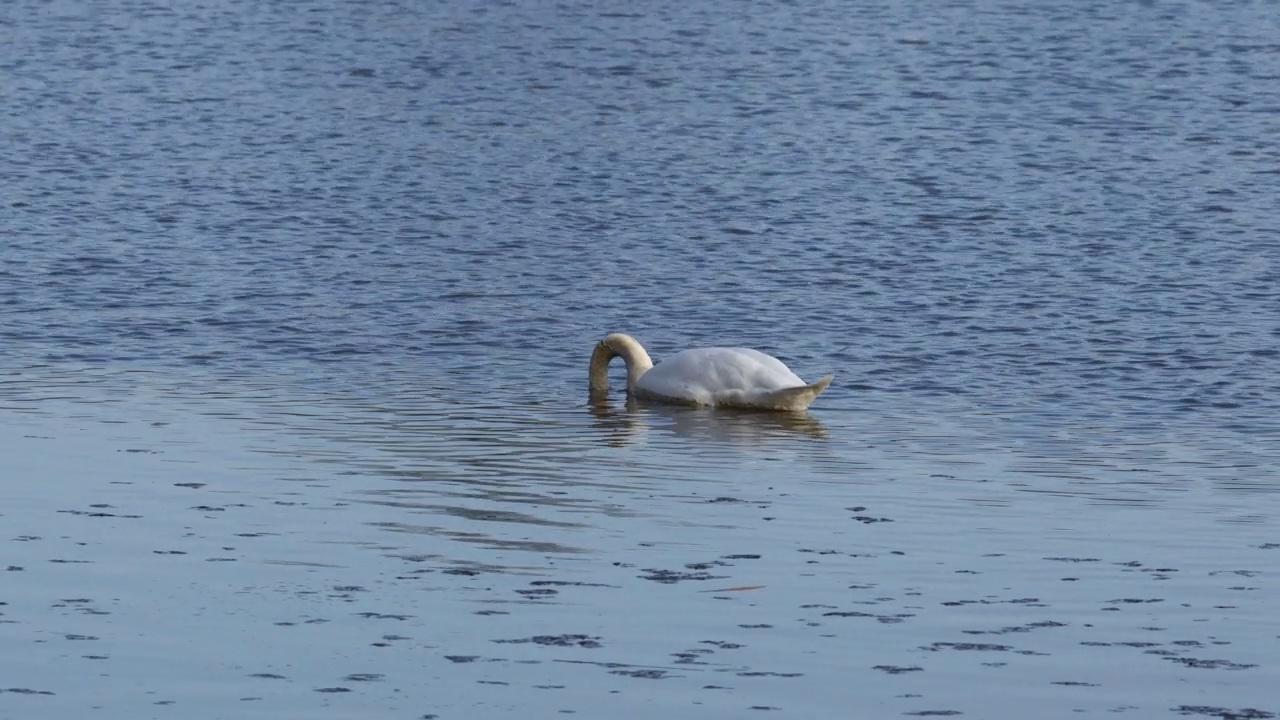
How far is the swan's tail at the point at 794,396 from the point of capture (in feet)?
70.6

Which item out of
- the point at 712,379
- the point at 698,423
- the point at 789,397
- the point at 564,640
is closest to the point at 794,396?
the point at 789,397

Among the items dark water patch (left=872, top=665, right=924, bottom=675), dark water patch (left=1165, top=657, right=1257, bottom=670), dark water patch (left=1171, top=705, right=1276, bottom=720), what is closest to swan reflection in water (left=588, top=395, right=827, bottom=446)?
dark water patch (left=872, top=665, right=924, bottom=675)

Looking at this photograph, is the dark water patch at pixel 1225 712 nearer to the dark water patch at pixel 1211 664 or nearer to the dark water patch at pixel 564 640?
the dark water patch at pixel 1211 664

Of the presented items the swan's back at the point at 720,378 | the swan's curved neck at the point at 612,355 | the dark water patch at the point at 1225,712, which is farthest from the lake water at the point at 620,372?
the swan's back at the point at 720,378

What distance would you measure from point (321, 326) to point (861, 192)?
11.0 metres

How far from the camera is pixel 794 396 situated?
21672mm

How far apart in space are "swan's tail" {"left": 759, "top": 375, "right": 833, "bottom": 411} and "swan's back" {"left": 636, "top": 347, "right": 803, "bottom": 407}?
46 millimetres

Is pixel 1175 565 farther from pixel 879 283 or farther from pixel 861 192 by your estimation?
pixel 861 192

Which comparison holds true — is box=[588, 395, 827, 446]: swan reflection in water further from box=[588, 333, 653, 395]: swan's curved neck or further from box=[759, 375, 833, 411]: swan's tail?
box=[588, 333, 653, 395]: swan's curved neck

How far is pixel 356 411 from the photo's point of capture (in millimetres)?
21109

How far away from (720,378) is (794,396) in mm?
922

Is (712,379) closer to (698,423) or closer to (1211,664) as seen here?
(698,423)

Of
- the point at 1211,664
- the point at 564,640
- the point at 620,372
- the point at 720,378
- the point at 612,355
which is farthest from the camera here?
the point at 620,372

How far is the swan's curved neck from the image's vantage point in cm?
2312
